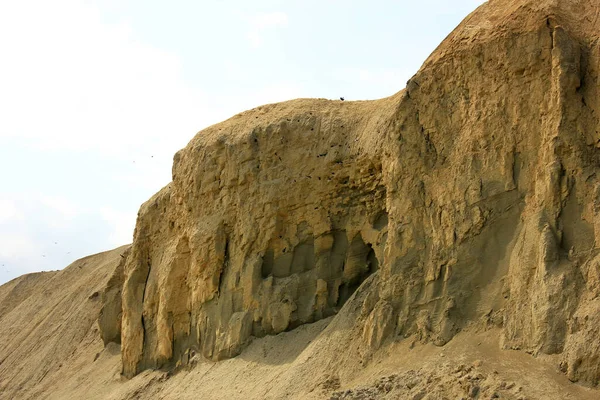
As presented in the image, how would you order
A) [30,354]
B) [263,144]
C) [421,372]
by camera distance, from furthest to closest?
[30,354] → [263,144] → [421,372]

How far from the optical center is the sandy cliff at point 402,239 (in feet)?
52.6

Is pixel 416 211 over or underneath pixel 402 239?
over

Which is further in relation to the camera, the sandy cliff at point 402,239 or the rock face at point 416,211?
the rock face at point 416,211

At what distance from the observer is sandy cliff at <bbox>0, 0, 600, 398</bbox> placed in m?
16.0

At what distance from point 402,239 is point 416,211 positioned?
72cm

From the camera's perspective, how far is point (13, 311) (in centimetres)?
4041

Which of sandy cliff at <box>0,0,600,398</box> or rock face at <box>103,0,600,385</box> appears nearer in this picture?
sandy cliff at <box>0,0,600,398</box>

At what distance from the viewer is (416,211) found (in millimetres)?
19234

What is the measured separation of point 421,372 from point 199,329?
980 cm

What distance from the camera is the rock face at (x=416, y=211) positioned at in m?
16.3

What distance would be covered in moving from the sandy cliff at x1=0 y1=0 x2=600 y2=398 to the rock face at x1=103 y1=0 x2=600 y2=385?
5 cm

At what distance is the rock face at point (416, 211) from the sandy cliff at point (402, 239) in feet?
0.15

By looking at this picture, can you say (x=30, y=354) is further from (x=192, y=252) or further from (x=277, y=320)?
(x=277, y=320)

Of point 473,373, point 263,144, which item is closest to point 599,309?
point 473,373
